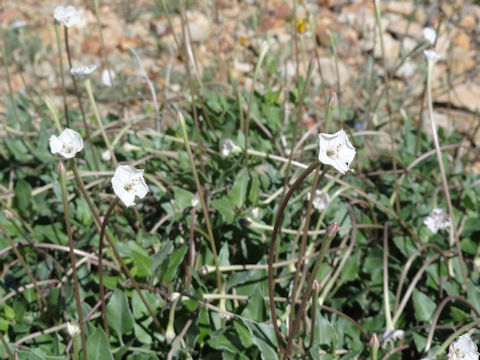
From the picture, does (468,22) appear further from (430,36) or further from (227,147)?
(227,147)

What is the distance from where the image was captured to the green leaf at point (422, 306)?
3.68ft

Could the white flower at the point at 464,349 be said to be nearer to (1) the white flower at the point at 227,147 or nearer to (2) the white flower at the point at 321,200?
(2) the white flower at the point at 321,200

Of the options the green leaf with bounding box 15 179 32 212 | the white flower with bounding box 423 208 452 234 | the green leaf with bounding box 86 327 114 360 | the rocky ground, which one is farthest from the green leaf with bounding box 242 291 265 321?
the rocky ground

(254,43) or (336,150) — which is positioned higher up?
(336,150)

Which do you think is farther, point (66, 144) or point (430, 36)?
point (430, 36)

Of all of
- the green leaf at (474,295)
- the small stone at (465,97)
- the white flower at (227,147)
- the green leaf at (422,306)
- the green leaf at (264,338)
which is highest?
the white flower at (227,147)

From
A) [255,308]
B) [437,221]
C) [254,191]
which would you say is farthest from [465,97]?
[255,308]

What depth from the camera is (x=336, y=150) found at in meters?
0.71

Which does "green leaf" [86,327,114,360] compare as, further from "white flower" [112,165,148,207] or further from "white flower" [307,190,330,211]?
"white flower" [307,190,330,211]

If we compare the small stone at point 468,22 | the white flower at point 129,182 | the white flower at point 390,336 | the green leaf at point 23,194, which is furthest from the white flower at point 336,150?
the small stone at point 468,22

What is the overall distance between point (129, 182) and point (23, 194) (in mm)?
666

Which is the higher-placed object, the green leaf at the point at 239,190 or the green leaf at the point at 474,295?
the green leaf at the point at 239,190

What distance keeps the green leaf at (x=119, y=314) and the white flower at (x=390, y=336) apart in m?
0.52

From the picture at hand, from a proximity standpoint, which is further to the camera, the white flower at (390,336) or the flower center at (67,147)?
the white flower at (390,336)
